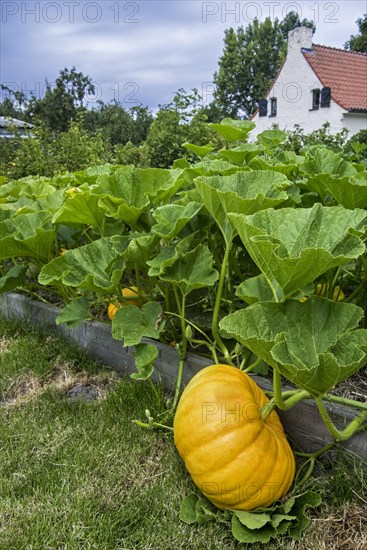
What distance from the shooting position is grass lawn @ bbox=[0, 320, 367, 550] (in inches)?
55.3

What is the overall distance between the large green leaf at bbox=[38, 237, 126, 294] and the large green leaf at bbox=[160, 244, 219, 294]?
20 cm

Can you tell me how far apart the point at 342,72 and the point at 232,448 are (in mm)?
23501

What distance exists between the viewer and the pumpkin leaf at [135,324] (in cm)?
170

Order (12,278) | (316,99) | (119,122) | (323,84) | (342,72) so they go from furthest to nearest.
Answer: (119,122), (342,72), (316,99), (323,84), (12,278)

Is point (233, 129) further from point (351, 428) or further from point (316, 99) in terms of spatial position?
point (316, 99)

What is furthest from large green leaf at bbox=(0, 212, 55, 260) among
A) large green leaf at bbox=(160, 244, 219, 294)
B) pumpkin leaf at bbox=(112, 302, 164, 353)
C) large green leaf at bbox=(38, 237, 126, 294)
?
large green leaf at bbox=(160, 244, 219, 294)

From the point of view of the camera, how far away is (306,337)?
129cm

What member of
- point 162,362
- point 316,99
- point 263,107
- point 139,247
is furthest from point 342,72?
point 139,247

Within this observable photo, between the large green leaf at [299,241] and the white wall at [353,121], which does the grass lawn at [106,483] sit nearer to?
the large green leaf at [299,241]

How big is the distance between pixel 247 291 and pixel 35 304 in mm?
1829

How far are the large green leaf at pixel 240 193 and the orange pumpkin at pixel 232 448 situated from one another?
497mm

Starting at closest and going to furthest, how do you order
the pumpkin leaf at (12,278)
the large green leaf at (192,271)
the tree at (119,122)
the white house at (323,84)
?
1. the large green leaf at (192,271)
2. the pumpkin leaf at (12,278)
3. the white house at (323,84)
4. the tree at (119,122)

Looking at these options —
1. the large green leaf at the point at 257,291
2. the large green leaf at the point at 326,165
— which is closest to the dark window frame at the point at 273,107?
the large green leaf at the point at 326,165

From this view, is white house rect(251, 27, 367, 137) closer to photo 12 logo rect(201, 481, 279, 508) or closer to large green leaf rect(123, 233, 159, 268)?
large green leaf rect(123, 233, 159, 268)
